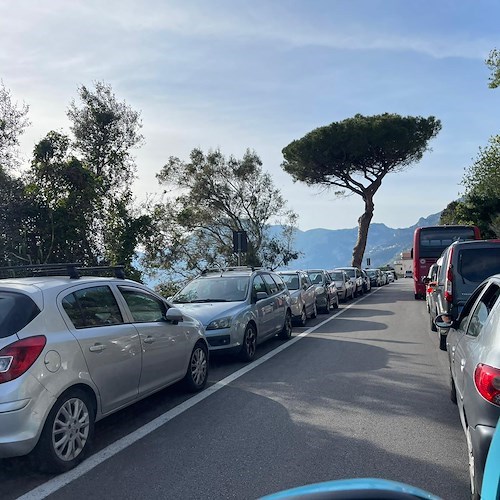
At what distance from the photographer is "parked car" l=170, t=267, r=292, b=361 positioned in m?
8.80

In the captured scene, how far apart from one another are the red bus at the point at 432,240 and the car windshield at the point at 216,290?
517 inches

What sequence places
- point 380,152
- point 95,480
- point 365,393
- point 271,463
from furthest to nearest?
point 380,152, point 365,393, point 271,463, point 95,480

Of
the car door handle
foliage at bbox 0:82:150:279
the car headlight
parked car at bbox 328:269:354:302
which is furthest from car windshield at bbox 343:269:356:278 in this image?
the car door handle

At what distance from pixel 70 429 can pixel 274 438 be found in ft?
6.14

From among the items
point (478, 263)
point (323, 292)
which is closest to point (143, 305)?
point (478, 263)

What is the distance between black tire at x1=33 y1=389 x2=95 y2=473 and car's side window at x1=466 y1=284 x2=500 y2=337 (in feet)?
11.0

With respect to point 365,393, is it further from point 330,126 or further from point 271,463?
point 330,126

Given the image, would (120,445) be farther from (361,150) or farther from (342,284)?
(361,150)

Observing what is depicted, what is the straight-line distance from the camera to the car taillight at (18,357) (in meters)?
4.02

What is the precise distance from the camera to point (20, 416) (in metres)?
4.00

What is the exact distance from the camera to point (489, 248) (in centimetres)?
960

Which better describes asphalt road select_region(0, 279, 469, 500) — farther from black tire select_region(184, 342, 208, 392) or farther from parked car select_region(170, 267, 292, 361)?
parked car select_region(170, 267, 292, 361)

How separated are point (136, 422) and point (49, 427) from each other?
1647 mm

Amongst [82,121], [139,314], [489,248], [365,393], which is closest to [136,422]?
[139,314]
